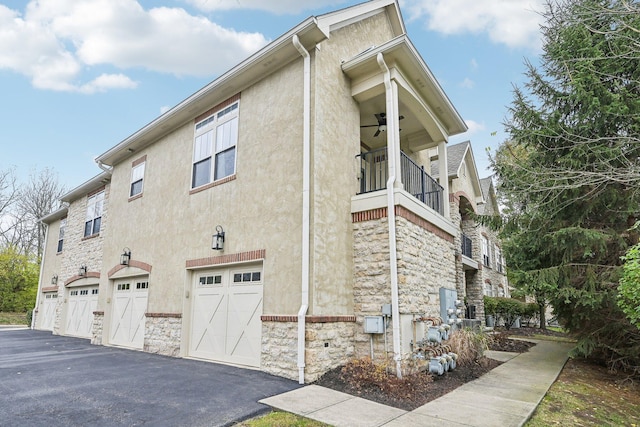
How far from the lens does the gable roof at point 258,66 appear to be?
7512 mm

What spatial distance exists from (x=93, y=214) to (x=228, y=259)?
10.7 m

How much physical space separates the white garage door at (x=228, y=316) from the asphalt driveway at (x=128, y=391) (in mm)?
353

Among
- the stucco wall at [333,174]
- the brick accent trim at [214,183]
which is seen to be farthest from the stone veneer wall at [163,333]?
the stucco wall at [333,174]

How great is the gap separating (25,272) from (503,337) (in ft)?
92.5

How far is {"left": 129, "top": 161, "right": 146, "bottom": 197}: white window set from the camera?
12.1 metres

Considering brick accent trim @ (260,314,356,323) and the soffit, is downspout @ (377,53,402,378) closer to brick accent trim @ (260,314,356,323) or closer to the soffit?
the soffit

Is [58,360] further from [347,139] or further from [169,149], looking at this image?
[347,139]

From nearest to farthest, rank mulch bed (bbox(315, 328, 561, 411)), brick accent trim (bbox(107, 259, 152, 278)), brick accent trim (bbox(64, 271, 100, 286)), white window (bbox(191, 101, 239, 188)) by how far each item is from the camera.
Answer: mulch bed (bbox(315, 328, 561, 411)), white window (bbox(191, 101, 239, 188)), brick accent trim (bbox(107, 259, 152, 278)), brick accent trim (bbox(64, 271, 100, 286))

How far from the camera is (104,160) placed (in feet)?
44.4

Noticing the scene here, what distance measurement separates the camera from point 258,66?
27.2ft

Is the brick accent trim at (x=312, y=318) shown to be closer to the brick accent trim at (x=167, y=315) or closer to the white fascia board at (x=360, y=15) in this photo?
the brick accent trim at (x=167, y=315)

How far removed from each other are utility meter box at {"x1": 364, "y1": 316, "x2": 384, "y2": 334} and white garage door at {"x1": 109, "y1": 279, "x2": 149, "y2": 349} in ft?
22.2

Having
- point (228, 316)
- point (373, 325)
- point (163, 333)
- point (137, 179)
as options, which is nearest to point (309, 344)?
point (373, 325)

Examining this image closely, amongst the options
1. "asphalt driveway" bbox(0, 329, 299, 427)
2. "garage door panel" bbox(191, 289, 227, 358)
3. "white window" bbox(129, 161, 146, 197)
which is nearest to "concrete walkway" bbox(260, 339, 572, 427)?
"asphalt driveway" bbox(0, 329, 299, 427)
